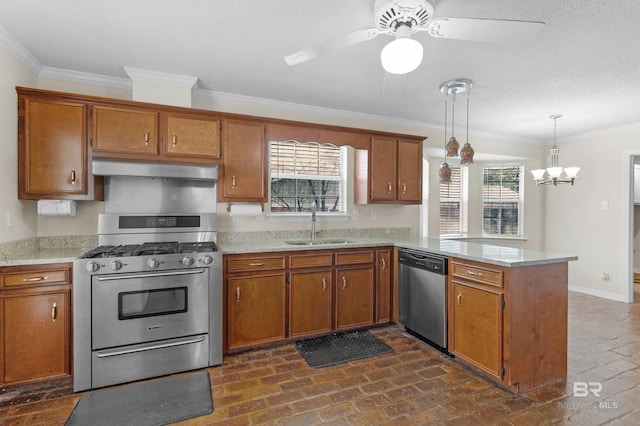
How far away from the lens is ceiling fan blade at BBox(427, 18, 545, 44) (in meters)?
1.61

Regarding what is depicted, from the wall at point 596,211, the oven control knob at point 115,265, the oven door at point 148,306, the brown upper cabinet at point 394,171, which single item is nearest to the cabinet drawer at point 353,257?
the brown upper cabinet at point 394,171

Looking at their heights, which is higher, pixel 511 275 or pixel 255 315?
pixel 511 275

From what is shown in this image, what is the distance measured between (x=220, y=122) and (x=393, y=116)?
232 centimetres

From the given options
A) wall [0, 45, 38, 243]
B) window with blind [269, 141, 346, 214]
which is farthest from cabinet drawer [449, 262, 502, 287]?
wall [0, 45, 38, 243]

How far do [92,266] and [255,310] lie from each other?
132cm

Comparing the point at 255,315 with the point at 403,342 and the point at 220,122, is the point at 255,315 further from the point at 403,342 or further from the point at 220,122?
the point at 220,122

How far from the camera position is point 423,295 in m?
3.07

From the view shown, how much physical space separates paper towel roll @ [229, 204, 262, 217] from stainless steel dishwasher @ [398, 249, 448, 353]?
1.59 m

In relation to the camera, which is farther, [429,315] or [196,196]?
[196,196]

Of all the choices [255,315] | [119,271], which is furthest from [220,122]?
[255,315]

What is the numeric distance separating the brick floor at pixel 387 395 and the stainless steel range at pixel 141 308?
0.26m

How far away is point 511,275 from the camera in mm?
2240

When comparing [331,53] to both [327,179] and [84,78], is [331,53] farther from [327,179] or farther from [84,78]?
[84,78]

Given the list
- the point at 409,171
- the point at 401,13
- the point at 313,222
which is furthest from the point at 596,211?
the point at 401,13
